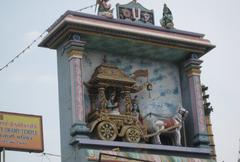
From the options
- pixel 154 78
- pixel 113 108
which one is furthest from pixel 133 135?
pixel 154 78

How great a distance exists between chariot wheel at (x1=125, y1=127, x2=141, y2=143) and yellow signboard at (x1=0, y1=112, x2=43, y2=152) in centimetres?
257

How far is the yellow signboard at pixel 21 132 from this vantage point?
1995 cm

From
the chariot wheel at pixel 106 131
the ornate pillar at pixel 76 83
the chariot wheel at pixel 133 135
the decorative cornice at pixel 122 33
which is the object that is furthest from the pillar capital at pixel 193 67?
the ornate pillar at pixel 76 83

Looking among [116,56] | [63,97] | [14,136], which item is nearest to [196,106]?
[116,56]

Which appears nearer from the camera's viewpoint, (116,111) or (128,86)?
(116,111)

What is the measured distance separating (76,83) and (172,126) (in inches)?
133

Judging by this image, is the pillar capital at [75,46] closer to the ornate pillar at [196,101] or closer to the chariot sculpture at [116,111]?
the chariot sculpture at [116,111]

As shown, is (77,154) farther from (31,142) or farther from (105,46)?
(105,46)

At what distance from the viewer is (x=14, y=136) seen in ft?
66.2

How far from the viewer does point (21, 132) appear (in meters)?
20.3

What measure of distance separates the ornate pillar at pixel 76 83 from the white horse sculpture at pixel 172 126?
246cm

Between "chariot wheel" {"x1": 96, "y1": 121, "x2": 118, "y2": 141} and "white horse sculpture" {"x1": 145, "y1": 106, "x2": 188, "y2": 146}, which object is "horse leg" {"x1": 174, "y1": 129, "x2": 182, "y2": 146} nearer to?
"white horse sculpture" {"x1": 145, "y1": 106, "x2": 188, "y2": 146}

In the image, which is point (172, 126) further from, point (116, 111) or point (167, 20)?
point (167, 20)

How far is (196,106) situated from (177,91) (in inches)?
38.2
